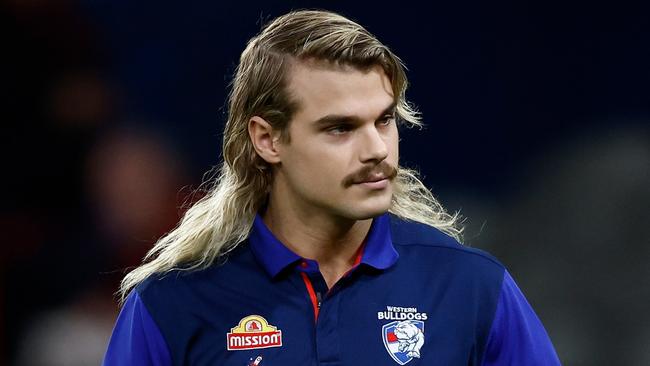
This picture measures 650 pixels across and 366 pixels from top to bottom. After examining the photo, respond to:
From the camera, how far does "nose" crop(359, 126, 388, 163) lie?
2.27 metres

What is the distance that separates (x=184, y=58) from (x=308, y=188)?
8.35 ft

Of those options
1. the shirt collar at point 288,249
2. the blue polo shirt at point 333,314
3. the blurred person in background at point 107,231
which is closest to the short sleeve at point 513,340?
the blue polo shirt at point 333,314

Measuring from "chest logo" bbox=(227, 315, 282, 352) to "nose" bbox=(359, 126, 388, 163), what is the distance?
0.43 meters

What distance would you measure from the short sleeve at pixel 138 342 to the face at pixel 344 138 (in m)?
0.46

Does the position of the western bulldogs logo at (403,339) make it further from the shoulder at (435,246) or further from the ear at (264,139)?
the ear at (264,139)

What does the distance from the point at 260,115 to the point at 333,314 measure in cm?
50

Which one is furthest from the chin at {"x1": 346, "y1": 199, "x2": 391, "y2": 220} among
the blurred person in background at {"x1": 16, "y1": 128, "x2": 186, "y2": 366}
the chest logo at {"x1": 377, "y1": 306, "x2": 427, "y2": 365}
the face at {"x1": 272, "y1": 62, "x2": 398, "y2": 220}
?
the blurred person in background at {"x1": 16, "y1": 128, "x2": 186, "y2": 366}

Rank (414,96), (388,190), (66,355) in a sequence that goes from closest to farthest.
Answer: (388,190) → (66,355) → (414,96)

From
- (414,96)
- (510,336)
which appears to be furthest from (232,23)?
(510,336)

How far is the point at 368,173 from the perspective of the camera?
2285 millimetres

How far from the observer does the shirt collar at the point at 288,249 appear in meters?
2.40

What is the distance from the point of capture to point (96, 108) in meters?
4.65

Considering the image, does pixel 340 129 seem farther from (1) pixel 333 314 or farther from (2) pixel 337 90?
(1) pixel 333 314

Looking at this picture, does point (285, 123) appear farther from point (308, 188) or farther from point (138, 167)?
point (138, 167)
